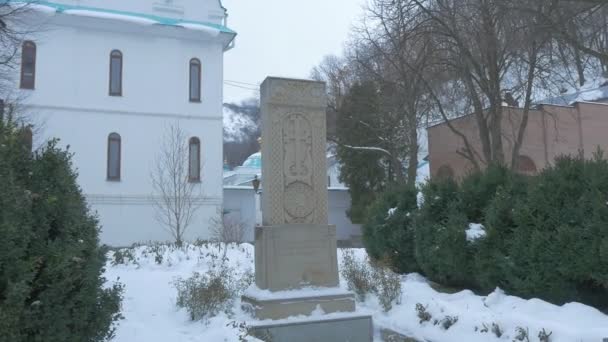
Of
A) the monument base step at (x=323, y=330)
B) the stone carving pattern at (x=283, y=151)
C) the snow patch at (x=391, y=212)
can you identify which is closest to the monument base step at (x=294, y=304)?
the monument base step at (x=323, y=330)

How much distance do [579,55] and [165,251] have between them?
10.5m

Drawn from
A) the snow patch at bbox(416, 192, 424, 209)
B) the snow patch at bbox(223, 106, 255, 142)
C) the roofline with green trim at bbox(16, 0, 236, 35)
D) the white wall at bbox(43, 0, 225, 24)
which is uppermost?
the snow patch at bbox(223, 106, 255, 142)

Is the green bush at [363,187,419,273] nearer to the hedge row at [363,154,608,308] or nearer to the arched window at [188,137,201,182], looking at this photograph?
the hedge row at [363,154,608,308]

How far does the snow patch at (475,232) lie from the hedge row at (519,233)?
7 centimetres

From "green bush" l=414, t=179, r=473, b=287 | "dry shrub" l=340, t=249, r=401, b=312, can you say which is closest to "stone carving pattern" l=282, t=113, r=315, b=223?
"dry shrub" l=340, t=249, r=401, b=312

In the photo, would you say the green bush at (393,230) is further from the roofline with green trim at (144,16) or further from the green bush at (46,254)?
the roofline with green trim at (144,16)

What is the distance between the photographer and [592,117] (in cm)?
2531

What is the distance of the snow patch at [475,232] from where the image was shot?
8631 millimetres

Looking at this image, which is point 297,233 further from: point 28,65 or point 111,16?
point 28,65

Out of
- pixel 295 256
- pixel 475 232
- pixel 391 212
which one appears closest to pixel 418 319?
pixel 475 232

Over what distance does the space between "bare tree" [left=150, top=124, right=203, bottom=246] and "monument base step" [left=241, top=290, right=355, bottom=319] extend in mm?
16956

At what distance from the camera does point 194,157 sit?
2680 cm

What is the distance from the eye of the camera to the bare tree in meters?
24.6

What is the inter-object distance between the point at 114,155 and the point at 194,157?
144 inches
